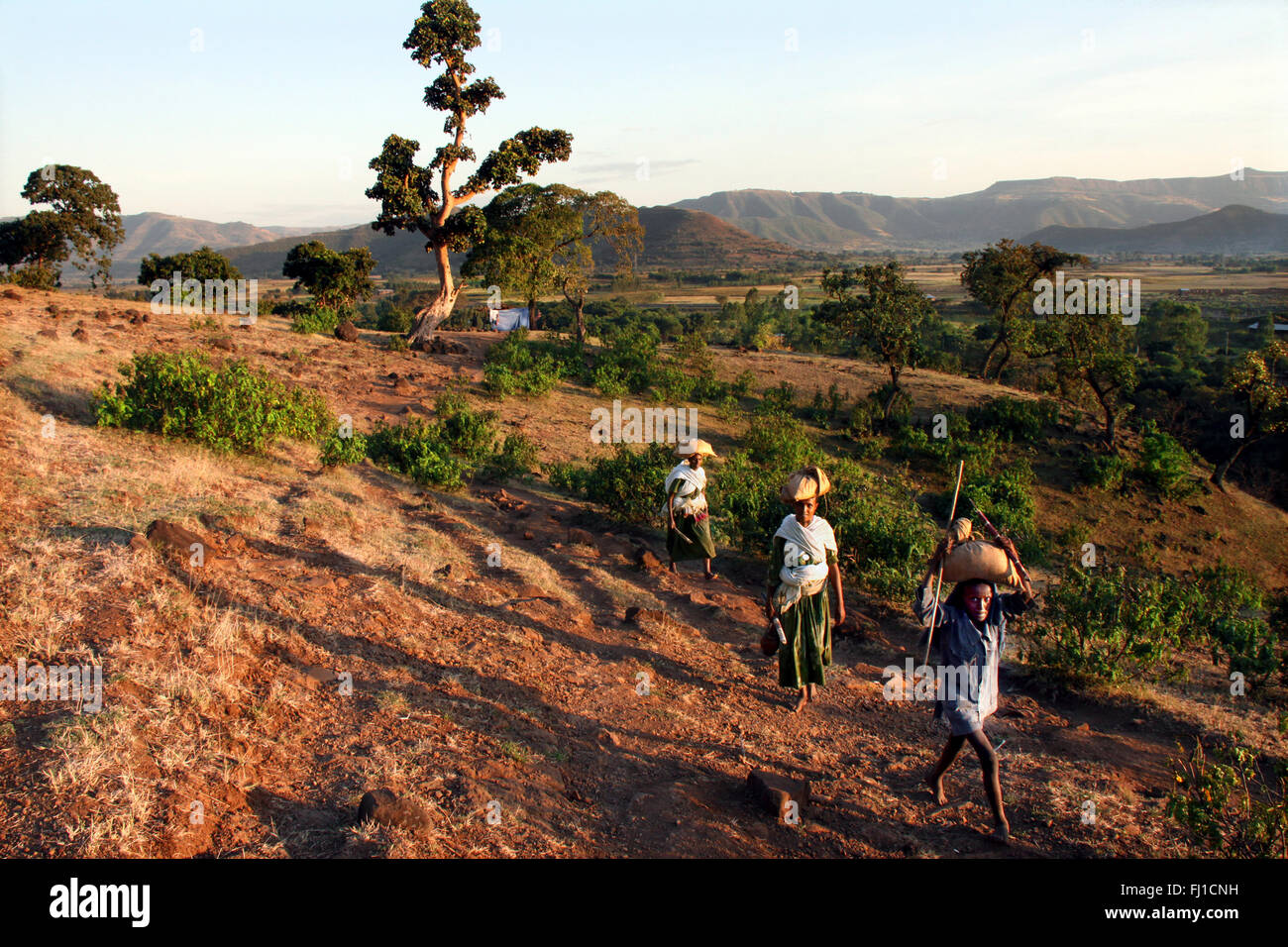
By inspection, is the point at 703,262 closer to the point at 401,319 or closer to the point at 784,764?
the point at 401,319

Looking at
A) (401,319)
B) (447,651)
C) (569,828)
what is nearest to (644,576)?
(447,651)

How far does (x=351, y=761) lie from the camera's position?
11.5 ft

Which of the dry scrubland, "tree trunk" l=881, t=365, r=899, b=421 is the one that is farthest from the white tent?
the dry scrubland

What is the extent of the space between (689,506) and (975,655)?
322cm

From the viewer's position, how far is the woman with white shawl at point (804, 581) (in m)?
4.37

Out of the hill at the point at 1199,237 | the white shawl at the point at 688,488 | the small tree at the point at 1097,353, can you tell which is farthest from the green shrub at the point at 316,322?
the hill at the point at 1199,237

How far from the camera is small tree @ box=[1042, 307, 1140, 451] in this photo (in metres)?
15.9

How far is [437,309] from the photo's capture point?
58.2 ft

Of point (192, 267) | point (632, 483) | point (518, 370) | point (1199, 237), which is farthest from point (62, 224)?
point (1199, 237)

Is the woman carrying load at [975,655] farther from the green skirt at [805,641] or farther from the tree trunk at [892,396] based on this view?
the tree trunk at [892,396]

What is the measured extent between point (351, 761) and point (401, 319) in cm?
1996

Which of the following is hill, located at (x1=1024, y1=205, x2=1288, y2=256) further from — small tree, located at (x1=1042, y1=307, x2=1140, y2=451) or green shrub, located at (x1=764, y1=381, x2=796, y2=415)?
green shrub, located at (x1=764, y1=381, x2=796, y2=415)

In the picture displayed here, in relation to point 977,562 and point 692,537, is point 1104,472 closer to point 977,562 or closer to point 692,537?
point 692,537

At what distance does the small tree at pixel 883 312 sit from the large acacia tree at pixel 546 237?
5.09 meters
